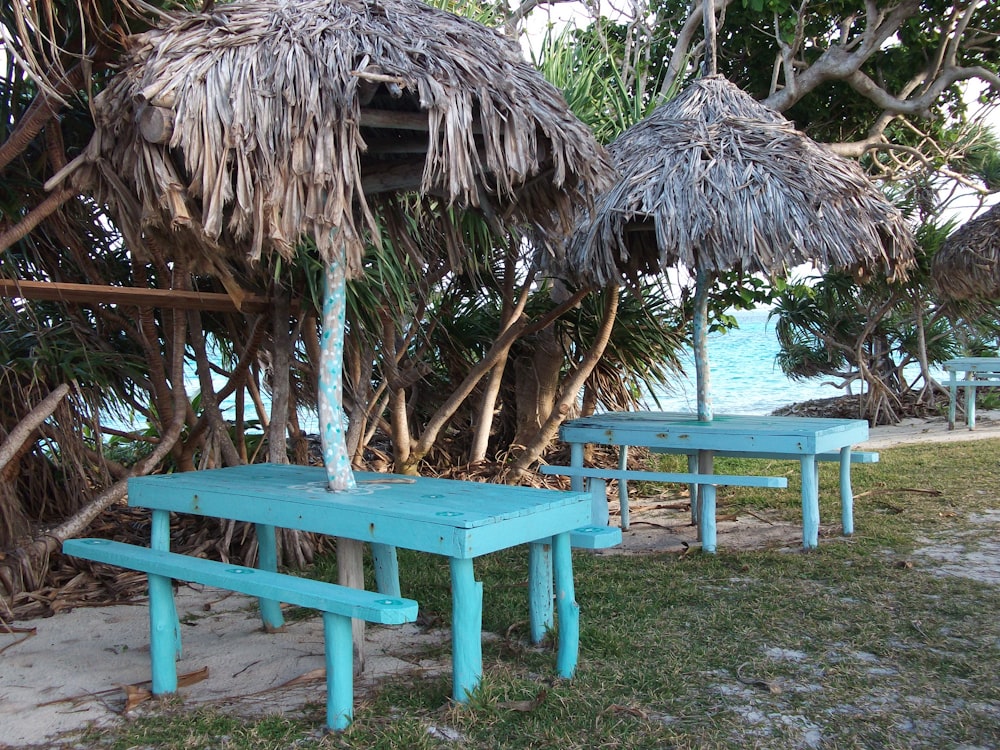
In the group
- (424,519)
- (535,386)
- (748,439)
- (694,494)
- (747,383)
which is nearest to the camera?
(424,519)

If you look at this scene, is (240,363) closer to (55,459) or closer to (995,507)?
(55,459)

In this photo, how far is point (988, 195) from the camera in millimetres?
10688

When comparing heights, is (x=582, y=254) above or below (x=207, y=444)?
above

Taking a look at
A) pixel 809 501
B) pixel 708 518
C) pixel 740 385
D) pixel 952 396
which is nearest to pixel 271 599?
pixel 708 518

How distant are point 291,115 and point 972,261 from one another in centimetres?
841

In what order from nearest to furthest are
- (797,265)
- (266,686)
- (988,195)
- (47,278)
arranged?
(266,686) → (47,278) → (797,265) → (988,195)

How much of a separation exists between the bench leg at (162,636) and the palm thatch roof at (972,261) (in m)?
8.65

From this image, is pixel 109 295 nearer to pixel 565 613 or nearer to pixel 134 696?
pixel 134 696

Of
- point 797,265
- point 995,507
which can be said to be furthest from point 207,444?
point 995,507

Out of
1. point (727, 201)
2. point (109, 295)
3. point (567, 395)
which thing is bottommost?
point (567, 395)

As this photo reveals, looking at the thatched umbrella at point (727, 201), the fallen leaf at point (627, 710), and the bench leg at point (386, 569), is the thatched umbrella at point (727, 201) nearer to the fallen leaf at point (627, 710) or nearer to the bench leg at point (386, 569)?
the bench leg at point (386, 569)

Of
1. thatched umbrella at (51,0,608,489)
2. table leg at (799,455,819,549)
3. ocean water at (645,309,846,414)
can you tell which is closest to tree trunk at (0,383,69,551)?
thatched umbrella at (51,0,608,489)

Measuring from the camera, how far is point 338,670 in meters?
2.71

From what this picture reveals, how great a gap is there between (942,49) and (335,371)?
858 centimetres
